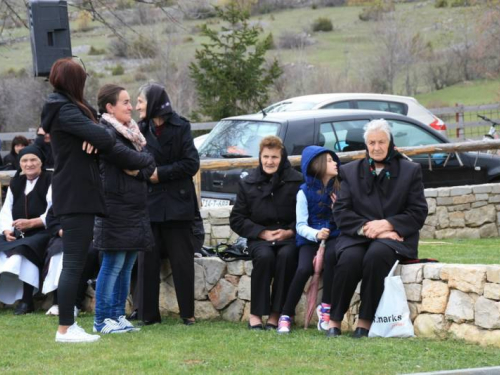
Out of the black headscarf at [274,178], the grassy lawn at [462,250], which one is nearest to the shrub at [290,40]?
the grassy lawn at [462,250]

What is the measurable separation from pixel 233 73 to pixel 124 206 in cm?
1598

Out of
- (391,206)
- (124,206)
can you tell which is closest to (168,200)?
(124,206)

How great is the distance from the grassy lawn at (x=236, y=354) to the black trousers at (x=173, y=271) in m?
0.54

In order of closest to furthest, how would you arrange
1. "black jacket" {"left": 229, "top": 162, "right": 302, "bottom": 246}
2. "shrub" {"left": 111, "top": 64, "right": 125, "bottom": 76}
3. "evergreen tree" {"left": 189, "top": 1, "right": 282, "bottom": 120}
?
"black jacket" {"left": 229, "top": 162, "right": 302, "bottom": 246}, "evergreen tree" {"left": 189, "top": 1, "right": 282, "bottom": 120}, "shrub" {"left": 111, "top": 64, "right": 125, "bottom": 76}

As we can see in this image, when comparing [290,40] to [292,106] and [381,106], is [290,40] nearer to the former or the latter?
[381,106]

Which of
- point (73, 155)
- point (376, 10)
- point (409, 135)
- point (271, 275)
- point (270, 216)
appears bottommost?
point (271, 275)

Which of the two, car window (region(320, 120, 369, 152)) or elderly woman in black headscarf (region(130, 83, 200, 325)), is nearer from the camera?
elderly woman in black headscarf (region(130, 83, 200, 325))

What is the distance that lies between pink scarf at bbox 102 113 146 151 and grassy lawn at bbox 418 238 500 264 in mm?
3670

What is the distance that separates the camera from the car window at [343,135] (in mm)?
12852

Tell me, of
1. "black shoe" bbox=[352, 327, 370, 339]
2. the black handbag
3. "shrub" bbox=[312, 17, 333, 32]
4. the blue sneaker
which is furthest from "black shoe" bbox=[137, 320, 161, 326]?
"shrub" bbox=[312, 17, 333, 32]

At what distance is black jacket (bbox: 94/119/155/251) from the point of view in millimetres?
7957

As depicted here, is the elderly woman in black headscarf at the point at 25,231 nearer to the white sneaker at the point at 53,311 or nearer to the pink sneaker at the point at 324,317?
the white sneaker at the point at 53,311

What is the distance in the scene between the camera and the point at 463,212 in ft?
44.4

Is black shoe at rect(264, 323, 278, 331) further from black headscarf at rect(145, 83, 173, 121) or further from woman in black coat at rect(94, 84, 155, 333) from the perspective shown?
black headscarf at rect(145, 83, 173, 121)
